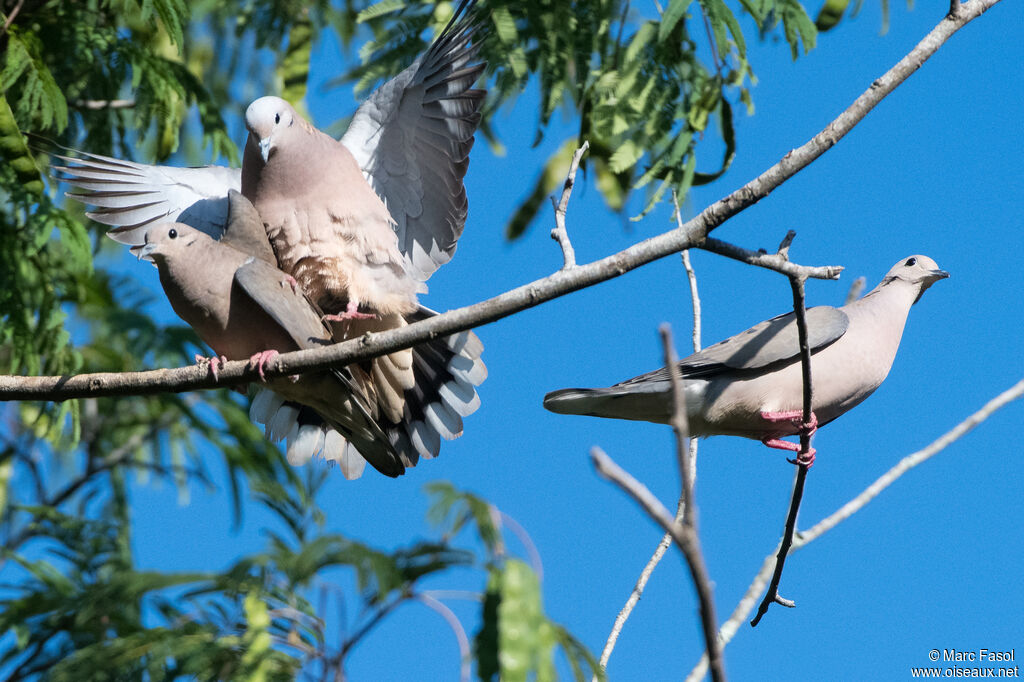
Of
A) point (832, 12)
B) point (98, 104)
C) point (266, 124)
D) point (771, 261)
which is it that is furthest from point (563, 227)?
point (98, 104)

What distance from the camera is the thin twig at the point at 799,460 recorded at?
102 inches

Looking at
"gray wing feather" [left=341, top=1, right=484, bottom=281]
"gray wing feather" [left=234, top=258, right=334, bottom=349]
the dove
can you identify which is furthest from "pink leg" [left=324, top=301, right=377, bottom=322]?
"gray wing feather" [left=341, top=1, right=484, bottom=281]

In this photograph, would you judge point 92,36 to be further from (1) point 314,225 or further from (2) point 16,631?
(2) point 16,631

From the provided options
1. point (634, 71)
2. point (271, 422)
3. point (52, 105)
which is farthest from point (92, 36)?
point (634, 71)

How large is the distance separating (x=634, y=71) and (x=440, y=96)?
78 cm

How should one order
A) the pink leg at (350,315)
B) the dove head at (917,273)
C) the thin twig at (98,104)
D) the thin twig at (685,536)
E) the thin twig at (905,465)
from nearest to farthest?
the thin twig at (685,536) → the thin twig at (905,465) → the dove head at (917,273) → the pink leg at (350,315) → the thin twig at (98,104)

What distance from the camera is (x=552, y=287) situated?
9.27 feet

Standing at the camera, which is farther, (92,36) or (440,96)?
(92,36)

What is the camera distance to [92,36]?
4816 millimetres

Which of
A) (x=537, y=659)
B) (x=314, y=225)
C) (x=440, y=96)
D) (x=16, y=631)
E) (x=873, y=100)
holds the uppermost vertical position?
(x=440, y=96)

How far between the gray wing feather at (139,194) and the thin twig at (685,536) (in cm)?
374

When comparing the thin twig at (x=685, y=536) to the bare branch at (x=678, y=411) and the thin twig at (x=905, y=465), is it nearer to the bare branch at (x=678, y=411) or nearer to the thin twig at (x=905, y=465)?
the bare branch at (x=678, y=411)

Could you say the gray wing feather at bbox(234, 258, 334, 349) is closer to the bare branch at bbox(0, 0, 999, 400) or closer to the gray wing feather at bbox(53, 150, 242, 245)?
the bare branch at bbox(0, 0, 999, 400)

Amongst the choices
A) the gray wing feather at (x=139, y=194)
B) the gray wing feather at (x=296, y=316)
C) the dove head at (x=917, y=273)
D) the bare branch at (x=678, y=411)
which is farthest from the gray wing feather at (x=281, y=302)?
the bare branch at (x=678, y=411)
